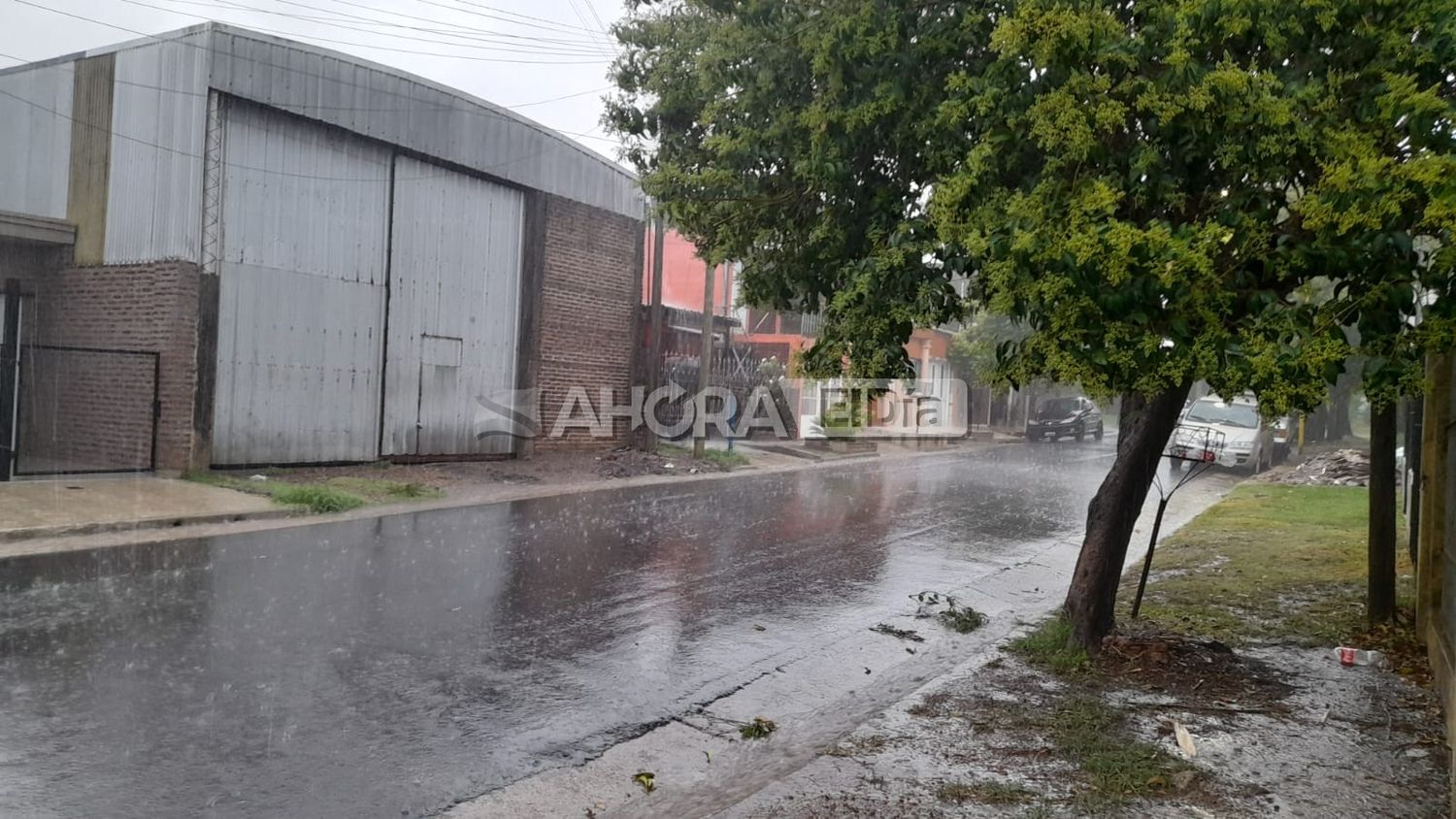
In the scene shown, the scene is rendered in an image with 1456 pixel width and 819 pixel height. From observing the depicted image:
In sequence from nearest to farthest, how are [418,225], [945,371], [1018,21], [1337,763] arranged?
1. [1337,763]
2. [1018,21]
3. [418,225]
4. [945,371]

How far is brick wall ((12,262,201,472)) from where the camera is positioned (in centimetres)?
1406

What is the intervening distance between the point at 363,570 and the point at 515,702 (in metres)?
3.93

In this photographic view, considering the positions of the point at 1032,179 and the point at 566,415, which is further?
the point at 566,415

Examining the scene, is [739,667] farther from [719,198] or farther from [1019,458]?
[1019,458]

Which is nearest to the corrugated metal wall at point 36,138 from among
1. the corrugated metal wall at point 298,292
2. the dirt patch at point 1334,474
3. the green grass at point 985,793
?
the corrugated metal wall at point 298,292

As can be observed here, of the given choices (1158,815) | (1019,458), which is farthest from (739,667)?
(1019,458)

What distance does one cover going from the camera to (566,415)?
67.8 ft

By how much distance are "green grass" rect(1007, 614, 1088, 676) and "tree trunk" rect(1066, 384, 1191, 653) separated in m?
0.09

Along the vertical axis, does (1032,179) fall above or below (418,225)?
below

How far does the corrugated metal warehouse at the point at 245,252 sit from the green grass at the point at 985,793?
39.8ft

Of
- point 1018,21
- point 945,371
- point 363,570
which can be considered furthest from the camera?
point 945,371

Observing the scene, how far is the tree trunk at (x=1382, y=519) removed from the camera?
7578mm

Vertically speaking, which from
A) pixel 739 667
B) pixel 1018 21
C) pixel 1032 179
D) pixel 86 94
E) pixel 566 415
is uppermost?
pixel 86 94

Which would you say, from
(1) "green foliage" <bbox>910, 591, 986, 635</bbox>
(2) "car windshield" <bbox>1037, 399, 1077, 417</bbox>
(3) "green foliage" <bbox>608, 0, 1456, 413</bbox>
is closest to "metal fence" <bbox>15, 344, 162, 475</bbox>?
(3) "green foliage" <bbox>608, 0, 1456, 413</bbox>
